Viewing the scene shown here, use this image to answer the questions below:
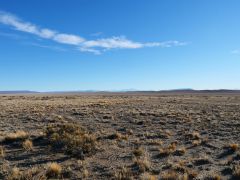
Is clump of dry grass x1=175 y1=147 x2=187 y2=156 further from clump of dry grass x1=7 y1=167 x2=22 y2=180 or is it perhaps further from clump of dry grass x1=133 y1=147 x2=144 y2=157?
clump of dry grass x1=7 y1=167 x2=22 y2=180

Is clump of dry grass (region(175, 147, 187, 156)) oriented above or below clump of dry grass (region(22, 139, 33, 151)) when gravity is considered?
below

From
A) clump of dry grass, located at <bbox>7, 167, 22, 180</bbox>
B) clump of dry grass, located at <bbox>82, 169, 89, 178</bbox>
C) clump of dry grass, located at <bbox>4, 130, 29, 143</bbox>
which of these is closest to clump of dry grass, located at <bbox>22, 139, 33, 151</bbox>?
clump of dry grass, located at <bbox>4, 130, 29, 143</bbox>

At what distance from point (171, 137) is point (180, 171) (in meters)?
6.47

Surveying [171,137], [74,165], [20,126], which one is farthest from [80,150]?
[20,126]

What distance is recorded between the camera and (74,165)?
1076 centimetres

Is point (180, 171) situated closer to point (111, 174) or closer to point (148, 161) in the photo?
point (148, 161)

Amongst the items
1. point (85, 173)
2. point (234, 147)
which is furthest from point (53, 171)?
point (234, 147)

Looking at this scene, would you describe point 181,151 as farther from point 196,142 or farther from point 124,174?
point 124,174

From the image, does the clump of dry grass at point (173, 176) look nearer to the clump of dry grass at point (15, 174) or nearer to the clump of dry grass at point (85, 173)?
the clump of dry grass at point (85, 173)

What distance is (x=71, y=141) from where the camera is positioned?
1330 cm

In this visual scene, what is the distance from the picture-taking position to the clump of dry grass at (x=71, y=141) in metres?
12.5

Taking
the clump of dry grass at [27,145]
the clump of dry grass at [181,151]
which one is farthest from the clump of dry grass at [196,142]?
the clump of dry grass at [27,145]

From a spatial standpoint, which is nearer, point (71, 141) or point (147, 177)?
point (147, 177)

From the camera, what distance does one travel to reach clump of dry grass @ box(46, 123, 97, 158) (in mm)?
12462
